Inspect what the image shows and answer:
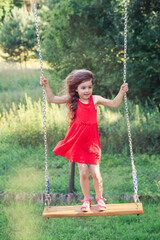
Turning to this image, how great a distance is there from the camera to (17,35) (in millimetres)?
20234

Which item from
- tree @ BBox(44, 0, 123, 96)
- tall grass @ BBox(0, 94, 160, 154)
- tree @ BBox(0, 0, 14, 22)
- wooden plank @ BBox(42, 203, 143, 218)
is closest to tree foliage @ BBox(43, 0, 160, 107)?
tree @ BBox(44, 0, 123, 96)

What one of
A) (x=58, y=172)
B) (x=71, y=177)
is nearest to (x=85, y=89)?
(x=71, y=177)

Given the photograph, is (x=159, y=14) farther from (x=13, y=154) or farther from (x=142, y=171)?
(x=13, y=154)

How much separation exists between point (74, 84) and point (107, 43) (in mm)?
5887

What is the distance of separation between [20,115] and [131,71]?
116 inches

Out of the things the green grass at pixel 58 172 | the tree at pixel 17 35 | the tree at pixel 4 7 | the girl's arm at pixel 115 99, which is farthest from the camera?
the tree at pixel 4 7

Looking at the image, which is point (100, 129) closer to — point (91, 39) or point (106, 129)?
point (106, 129)

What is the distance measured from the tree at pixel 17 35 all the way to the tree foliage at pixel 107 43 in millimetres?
11576

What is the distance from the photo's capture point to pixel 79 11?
8484 mm

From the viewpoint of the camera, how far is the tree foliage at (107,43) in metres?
7.94

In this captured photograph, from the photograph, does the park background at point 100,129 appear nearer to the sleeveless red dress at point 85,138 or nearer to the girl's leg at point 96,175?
the sleeveless red dress at point 85,138

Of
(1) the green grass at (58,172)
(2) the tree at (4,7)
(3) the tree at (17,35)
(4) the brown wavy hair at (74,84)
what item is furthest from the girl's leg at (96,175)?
(2) the tree at (4,7)

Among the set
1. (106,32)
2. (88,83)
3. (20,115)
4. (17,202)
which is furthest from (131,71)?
(88,83)

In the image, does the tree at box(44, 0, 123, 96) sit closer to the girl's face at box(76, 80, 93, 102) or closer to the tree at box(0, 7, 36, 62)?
the girl's face at box(76, 80, 93, 102)
